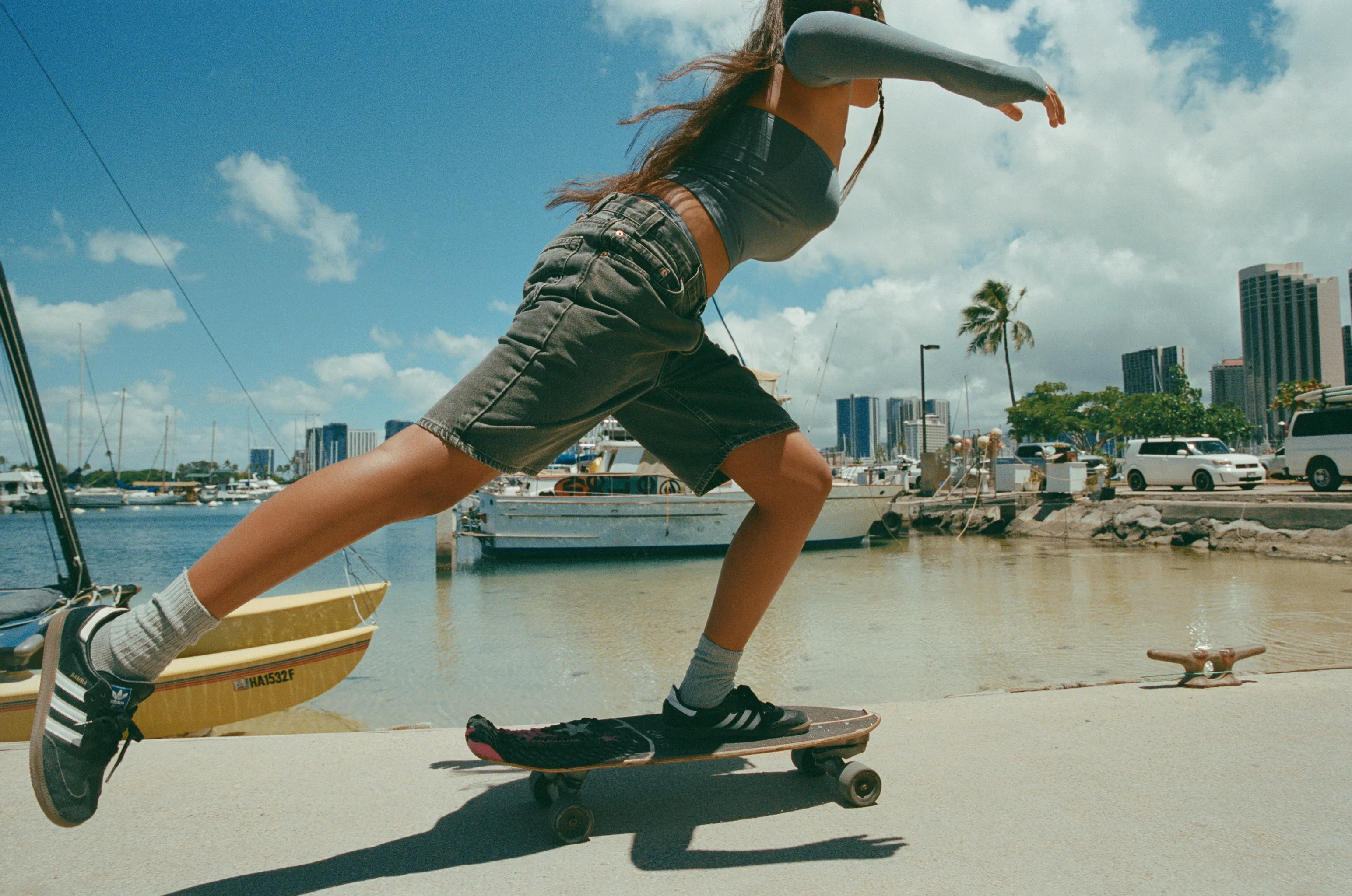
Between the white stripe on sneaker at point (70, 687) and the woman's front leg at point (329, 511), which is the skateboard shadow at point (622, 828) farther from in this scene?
the woman's front leg at point (329, 511)

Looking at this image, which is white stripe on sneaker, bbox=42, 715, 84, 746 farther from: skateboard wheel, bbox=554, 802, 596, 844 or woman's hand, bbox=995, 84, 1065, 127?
woman's hand, bbox=995, 84, 1065, 127

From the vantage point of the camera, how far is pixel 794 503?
5.63ft

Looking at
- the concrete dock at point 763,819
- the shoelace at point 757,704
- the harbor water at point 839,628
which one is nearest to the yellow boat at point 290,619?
the harbor water at point 839,628

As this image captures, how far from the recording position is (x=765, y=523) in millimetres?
1745

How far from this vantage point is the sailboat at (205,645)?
10.3ft

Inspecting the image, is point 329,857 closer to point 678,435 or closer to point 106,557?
point 678,435

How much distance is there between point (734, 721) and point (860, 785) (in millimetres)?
328

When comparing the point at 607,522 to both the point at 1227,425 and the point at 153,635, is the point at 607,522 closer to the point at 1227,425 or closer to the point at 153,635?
the point at 153,635

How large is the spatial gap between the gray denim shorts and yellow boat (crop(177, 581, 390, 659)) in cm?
313

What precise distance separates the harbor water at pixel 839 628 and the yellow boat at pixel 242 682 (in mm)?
890

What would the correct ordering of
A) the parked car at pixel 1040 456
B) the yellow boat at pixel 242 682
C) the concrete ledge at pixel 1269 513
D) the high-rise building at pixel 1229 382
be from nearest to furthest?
1. the yellow boat at pixel 242 682
2. the concrete ledge at pixel 1269 513
3. the parked car at pixel 1040 456
4. the high-rise building at pixel 1229 382

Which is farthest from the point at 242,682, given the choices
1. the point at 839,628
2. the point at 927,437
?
the point at 927,437

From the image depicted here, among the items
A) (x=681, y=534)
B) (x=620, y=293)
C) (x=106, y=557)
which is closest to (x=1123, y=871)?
(x=620, y=293)

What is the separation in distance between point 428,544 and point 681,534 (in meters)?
15.1
